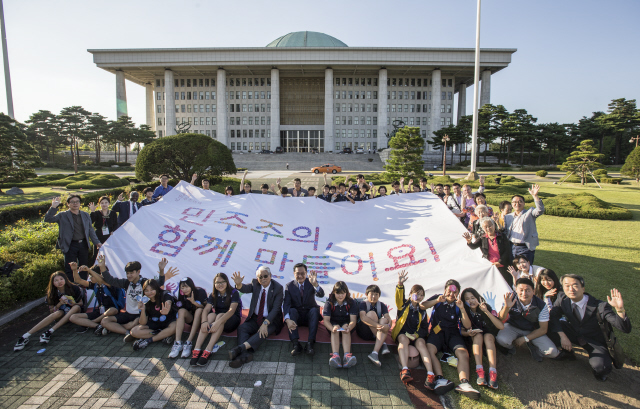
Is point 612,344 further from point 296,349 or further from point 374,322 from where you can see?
point 296,349

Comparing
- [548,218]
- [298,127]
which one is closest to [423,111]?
[298,127]

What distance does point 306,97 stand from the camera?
73.9 metres

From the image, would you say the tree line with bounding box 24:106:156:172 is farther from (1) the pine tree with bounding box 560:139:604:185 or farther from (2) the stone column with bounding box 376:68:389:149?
(1) the pine tree with bounding box 560:139:604:185

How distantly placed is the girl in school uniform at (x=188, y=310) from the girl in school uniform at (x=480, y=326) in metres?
4.02

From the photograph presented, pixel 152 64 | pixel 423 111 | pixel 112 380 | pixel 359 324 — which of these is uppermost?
pixel 152 64

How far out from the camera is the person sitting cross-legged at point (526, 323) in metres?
4.77

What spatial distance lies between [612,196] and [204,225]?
77.0 feet

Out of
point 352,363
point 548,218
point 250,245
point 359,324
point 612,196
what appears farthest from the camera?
point 612,196

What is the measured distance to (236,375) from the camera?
14.8ft

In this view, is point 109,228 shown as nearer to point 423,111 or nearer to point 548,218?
point 548,218

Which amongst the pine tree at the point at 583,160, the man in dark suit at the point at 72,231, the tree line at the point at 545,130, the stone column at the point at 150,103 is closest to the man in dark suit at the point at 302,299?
the man in dark suit at the point at 72,231

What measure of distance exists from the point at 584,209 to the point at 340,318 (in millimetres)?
13883

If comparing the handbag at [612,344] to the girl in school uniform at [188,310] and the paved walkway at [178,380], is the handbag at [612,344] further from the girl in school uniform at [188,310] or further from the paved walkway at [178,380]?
the girl in school uniform at [188,310]

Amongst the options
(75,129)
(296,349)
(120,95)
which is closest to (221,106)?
(120,95)
